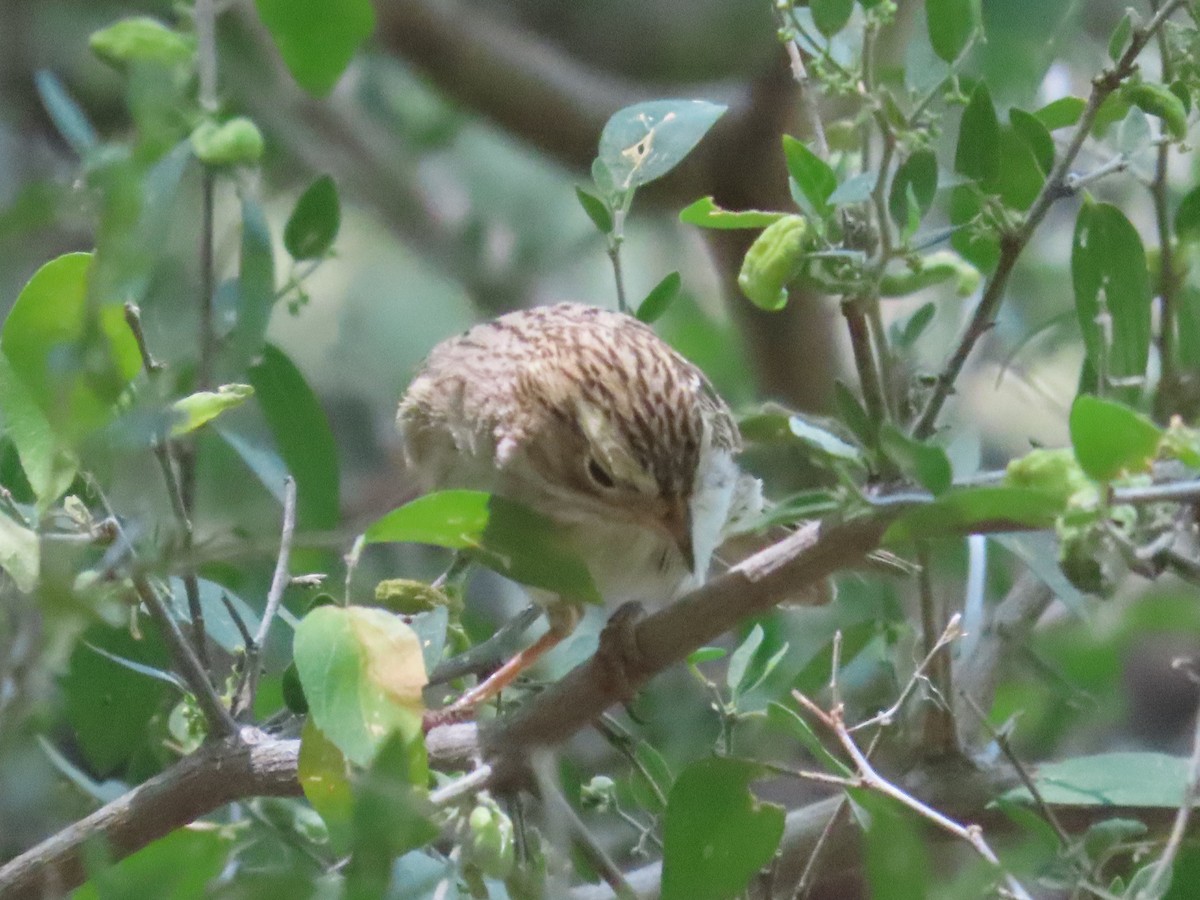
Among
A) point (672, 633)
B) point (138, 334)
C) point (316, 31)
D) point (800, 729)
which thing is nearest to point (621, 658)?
point (672, 633)

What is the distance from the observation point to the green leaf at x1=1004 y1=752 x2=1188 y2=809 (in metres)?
1.37

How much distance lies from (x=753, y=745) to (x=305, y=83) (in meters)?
1.06

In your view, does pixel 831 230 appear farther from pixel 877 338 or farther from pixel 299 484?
pixel 299 484

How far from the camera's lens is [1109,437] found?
2.90ft

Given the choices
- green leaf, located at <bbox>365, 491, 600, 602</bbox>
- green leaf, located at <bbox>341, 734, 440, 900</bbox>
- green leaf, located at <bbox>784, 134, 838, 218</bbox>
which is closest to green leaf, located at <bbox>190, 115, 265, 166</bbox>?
green leaf, located at <bbox>365, 491, 600, 602</bbox>

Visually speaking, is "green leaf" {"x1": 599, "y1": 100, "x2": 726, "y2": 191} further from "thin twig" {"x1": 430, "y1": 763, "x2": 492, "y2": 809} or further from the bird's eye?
"thin twig" {"x1": 430, "y1": 763, "x2": 492, "y2": 809}

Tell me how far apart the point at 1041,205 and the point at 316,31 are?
656mm

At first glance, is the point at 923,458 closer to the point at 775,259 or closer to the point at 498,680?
the point at 775,259

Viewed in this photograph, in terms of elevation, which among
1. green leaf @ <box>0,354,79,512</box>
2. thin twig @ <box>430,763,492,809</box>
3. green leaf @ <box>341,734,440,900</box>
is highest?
green leaf @ <box>0,354,79,512</box>

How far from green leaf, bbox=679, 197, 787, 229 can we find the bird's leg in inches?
22.5

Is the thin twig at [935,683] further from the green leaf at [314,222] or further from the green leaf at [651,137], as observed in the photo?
the green leaf at [314,222]

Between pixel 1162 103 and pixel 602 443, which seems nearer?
pixel 1162 103

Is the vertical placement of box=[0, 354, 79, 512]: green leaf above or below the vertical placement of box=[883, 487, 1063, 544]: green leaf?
below

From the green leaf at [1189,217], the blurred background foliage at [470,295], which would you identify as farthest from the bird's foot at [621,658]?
the green leaf at [1189,217]
